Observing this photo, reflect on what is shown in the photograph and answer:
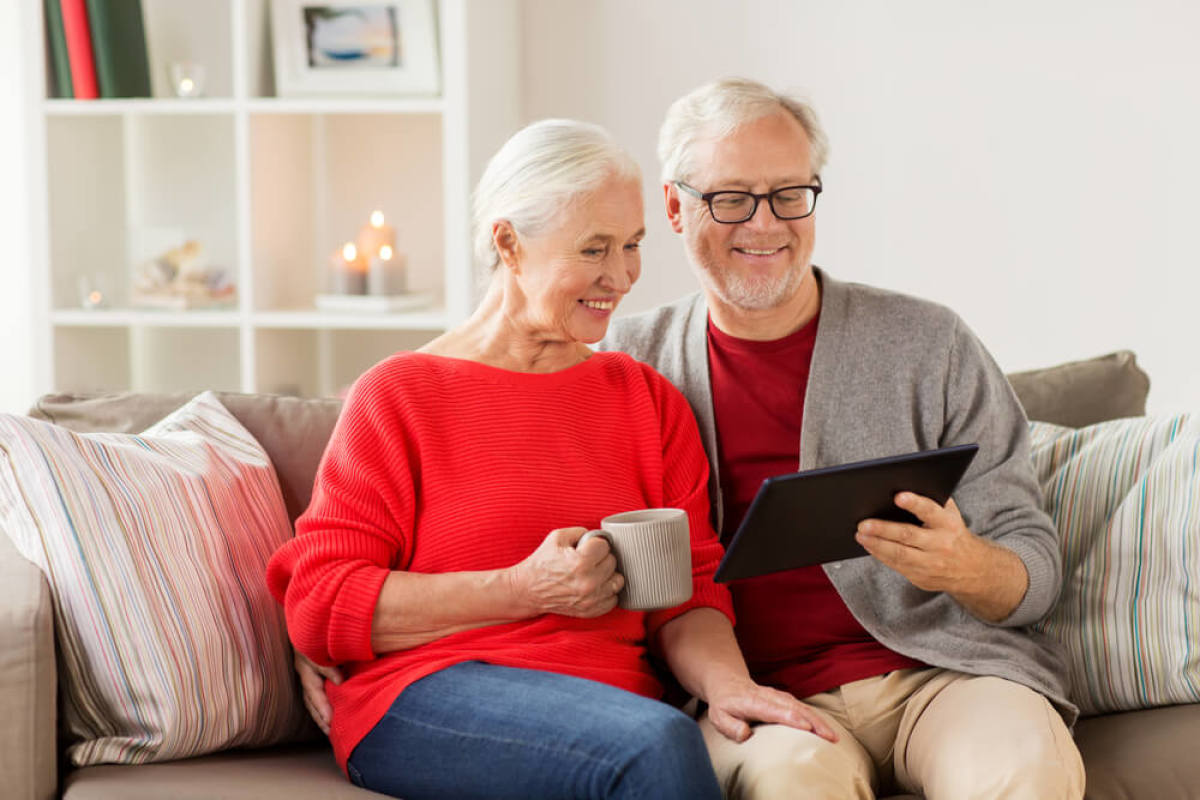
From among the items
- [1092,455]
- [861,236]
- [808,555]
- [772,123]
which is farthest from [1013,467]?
[861,236]

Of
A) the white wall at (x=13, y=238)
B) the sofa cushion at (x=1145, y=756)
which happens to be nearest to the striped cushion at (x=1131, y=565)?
the sofa cushion at (x=1145, y=756)

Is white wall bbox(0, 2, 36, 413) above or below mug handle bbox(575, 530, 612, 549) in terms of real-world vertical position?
above

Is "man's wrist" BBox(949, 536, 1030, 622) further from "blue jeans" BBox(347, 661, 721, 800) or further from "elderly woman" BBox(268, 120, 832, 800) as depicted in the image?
"blue jeans" BBox(347, 661, 721, 800)

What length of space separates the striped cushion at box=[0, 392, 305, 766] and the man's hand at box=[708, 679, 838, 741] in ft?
1.86

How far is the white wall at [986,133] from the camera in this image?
113 inches

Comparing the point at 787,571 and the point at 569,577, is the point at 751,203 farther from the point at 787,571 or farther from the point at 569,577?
the point at 569,577

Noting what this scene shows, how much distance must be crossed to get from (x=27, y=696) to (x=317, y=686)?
363 millimetres

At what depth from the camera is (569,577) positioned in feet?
4.82

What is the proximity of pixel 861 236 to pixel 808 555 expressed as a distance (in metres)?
1.66

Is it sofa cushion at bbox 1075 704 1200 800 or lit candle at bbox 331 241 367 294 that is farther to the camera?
lit candle at bbox 331 241 367 294

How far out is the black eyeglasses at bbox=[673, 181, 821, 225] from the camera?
1813 millimetres

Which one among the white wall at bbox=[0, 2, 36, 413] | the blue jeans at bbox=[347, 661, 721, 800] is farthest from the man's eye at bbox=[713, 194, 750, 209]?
the white wall at bbox=[0, 2, 36, 413]

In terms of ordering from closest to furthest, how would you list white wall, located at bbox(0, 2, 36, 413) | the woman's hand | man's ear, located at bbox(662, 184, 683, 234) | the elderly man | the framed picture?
the woman's hand → the elderly man → man's ear, located at bbox(662, 184, 683, 234) → the framed picture → white wall, located at bbox(0, 2, 36, 413)

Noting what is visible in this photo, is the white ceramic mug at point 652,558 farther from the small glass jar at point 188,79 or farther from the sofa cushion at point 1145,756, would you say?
the small glass jar at point 188,79
